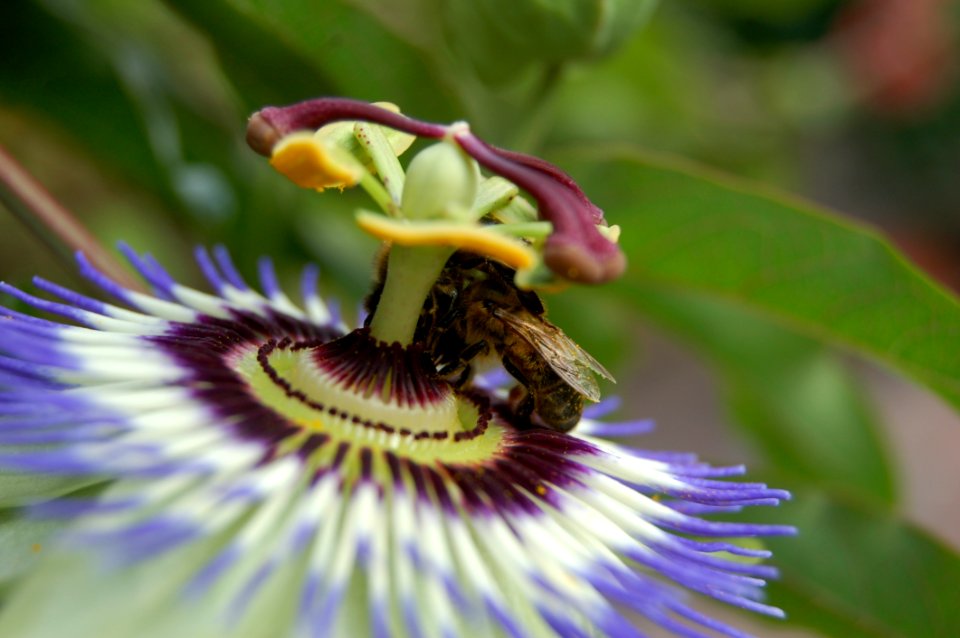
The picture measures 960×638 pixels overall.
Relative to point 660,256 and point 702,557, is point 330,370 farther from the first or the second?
point 660,256

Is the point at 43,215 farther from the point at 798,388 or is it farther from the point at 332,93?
the point at 798,388

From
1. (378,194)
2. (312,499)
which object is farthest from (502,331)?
(312,499)

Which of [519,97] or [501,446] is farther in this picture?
[519,97]

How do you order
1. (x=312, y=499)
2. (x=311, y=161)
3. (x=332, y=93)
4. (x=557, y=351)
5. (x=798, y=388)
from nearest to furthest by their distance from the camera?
(x=312, y=499), (x=311, y=161), (x=557, y=351), (x=332, y=93), (x=798, y=388)

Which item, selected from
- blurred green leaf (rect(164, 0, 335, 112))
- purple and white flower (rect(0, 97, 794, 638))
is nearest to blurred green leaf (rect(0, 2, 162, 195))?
blurred green leaf (rect(164, 0, 335, 112))

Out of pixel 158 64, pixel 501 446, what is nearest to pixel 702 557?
pixel 501 446

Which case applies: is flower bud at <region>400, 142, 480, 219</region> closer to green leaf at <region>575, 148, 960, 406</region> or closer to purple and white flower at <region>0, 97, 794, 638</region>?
purple and white flower at <region>0, 97, 794, 638</region>

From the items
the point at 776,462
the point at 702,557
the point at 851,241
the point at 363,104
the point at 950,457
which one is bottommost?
the point at 702,557
